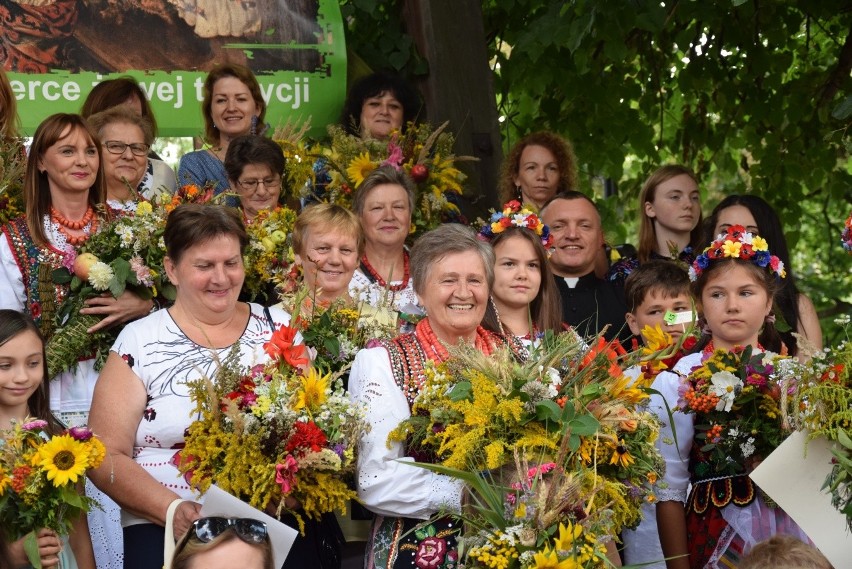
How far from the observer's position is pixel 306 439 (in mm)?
4559

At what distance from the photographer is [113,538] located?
5.44 m

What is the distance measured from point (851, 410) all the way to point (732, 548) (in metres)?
0.96

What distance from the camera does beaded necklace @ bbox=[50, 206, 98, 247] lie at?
18.9 ft

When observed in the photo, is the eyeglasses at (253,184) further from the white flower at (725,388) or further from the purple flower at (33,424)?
the white flower at (725,388)

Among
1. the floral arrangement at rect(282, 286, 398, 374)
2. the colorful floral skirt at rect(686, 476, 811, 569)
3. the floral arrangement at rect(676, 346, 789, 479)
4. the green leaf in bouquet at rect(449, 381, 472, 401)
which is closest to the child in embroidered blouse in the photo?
the colorful floral skirt at rect(686, 476, 811, 569)

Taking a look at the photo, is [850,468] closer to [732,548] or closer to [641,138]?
[732,548]

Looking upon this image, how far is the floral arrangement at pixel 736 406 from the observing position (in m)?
5.09

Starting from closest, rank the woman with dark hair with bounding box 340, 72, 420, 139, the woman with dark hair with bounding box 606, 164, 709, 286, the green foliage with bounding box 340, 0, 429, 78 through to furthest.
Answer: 1. the woman with dark hair with bounding box 606, 164, 709, 286
2. the woman with dark hair with bounding box 340, 72, 420, 139
3. the green foliage with bounding box 340, 0, 429, 78

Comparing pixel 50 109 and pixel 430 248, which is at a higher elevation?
pixel 50 109

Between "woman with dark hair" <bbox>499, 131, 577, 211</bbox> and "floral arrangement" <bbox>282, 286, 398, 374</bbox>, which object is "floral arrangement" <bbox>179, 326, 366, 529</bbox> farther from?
"woman with dark hair" <bbox>499, 131, 577, 211</bbox>

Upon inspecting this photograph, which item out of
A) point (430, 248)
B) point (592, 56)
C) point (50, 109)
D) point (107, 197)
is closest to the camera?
point (430, 248)

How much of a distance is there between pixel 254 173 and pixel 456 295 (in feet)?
6.39

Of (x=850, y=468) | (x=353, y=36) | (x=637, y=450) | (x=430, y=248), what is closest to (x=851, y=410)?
(x=850, y=468)

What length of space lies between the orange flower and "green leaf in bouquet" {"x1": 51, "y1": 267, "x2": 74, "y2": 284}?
121 cm
